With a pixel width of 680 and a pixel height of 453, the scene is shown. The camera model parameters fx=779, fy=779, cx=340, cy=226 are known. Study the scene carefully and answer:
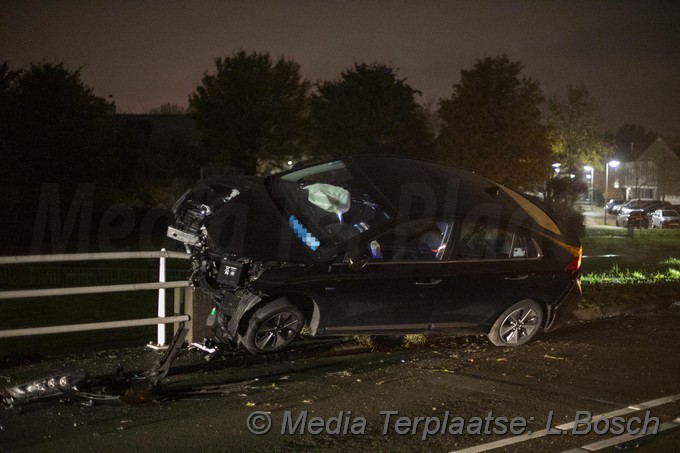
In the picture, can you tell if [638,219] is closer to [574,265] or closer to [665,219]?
[665,219]

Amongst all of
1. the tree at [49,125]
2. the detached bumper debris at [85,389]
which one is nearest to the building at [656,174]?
the tree at [49,125]

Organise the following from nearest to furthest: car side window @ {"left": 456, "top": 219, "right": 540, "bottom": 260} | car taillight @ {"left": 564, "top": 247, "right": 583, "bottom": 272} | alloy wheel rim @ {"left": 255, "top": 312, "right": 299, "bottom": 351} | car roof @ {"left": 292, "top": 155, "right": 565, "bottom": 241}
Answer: alloy wheel rim @ {"left": 255, "top": 312, "right": 299, "bottom": 351}
car roof @ {"left": 292, "top": 155, "right": 565, "bottom": 241}
car side window @ {"left": 456, "top": 219, "right": 540, "bottom": 260}
car taillight @ {"left": 564, "top": 247, "right": 583, "bottom": 272}

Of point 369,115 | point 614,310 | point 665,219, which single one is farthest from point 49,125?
point 665,219

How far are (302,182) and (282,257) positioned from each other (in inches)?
68.4

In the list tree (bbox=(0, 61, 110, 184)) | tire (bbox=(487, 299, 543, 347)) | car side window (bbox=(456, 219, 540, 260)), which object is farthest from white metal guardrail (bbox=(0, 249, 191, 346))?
tree (bbox=(0, 61, 110, 184))

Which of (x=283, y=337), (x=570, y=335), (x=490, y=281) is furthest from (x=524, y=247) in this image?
(x=283, y=337)

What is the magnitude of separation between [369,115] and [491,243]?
38.8 m

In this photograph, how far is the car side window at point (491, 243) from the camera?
867 cm

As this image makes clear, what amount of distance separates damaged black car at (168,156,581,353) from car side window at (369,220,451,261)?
0.01 m

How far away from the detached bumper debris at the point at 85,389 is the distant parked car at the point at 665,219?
46.8 meters

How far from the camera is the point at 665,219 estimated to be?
1913 inches

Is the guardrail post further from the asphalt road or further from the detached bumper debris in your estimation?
the detached bumper debris

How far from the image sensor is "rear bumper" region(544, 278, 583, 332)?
9445 mm

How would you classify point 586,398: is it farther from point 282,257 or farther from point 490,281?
point 282,257
